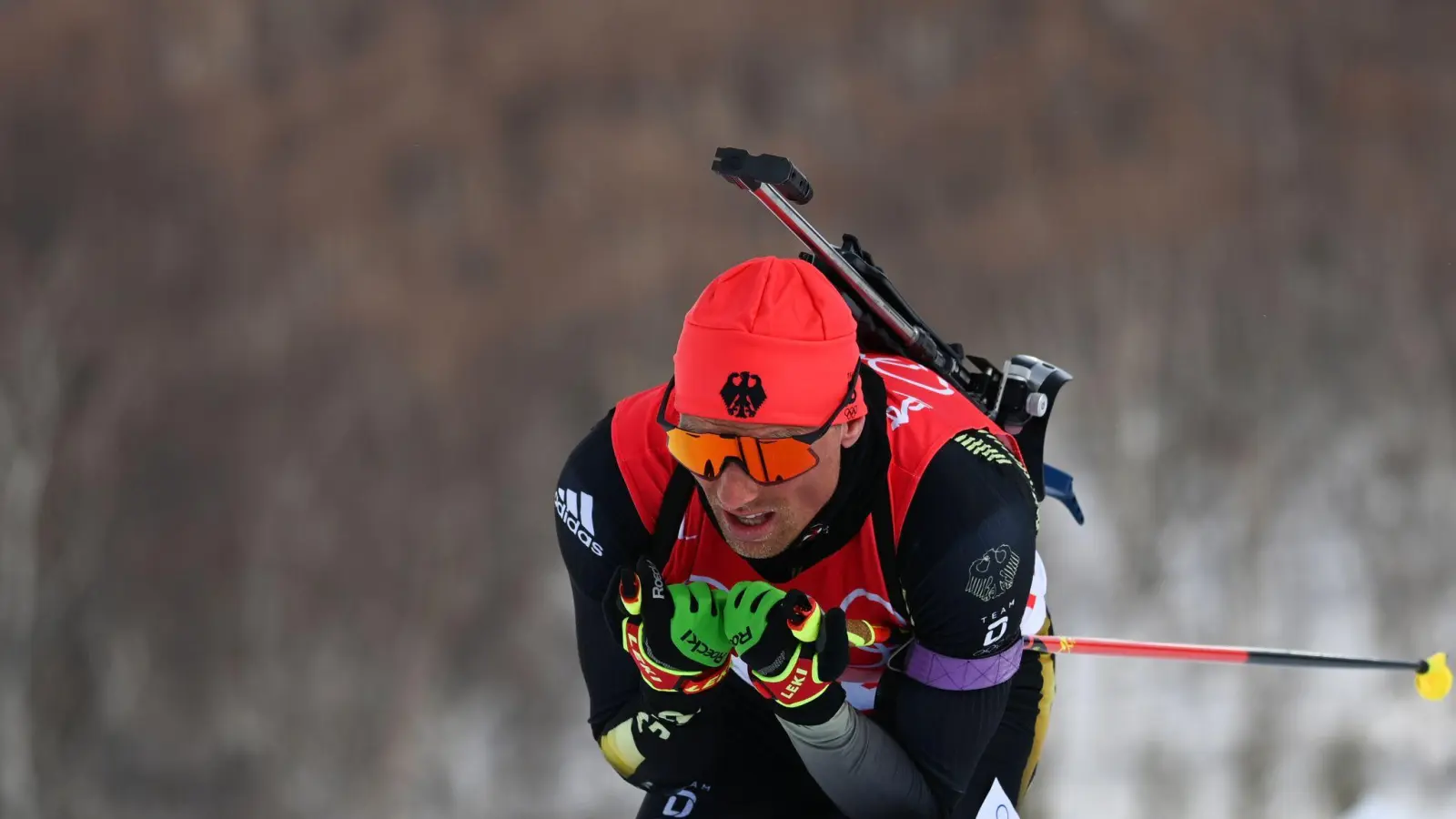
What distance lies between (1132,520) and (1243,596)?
13.9 inches

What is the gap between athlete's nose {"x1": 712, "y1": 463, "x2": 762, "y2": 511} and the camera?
1.90 meters

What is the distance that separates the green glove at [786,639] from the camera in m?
1.81

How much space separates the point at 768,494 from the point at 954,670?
367mm

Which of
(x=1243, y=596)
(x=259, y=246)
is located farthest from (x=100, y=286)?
(x=1243, y=596)

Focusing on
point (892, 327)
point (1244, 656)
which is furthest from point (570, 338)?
point (1244, 656)

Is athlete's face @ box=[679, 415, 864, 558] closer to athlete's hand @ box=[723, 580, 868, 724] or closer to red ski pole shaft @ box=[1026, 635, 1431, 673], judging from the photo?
athlete's hand @ box=[723, 580, 868, 724]

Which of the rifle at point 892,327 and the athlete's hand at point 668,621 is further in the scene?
the rifle at point 892,327

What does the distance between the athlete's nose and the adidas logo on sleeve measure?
26 centimetres

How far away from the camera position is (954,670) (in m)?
2.01

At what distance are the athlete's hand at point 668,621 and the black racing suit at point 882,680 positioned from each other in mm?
175

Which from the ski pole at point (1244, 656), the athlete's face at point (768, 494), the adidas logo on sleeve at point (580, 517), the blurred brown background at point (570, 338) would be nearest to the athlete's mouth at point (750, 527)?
the athlete's face at point (768, 494)

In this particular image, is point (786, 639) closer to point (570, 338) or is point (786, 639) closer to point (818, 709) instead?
point (818, 709)

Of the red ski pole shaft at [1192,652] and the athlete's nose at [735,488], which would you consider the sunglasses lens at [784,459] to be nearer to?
the athlete's nose at [735,488]

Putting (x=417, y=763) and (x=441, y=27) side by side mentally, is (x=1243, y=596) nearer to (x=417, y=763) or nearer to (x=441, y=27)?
(x=417, y=763)
